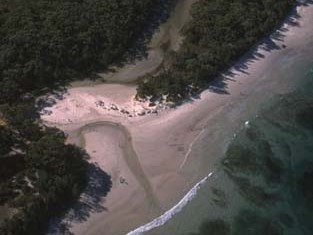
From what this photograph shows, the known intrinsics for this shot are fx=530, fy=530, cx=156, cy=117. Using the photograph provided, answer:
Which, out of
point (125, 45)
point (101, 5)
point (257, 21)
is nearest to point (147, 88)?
point (125, 45)

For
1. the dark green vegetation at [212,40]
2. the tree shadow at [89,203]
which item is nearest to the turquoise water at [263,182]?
the tree shadow at [89,203]

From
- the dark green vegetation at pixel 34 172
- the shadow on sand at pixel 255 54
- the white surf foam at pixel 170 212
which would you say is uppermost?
the shadow on sand at pixel 255 54

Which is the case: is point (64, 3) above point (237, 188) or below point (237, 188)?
above

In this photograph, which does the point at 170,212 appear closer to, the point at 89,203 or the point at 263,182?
the point at 89,203

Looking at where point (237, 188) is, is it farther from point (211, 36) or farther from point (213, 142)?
point (211, 36)

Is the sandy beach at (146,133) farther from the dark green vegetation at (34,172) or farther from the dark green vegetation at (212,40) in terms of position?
the dark green vegetation at (34,172)

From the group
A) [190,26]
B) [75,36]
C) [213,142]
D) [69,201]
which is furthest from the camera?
[190,26]

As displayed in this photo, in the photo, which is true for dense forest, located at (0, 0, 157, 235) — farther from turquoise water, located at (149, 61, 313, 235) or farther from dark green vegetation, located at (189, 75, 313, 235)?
dark green vegetation, located at (189, 75, 313, 235)

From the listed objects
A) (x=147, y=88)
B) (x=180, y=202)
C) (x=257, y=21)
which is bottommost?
(x=180, y=202)
